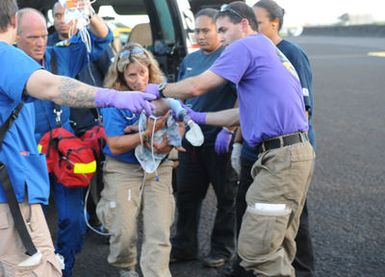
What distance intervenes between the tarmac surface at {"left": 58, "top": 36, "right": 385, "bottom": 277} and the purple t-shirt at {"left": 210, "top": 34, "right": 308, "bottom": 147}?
1.46 meters

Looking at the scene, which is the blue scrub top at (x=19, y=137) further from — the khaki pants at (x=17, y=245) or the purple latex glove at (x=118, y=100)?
the purple latex glove at (x=118, y=100)

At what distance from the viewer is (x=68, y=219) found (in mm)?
3697

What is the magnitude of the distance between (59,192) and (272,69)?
166cm

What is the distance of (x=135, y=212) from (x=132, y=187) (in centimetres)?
17

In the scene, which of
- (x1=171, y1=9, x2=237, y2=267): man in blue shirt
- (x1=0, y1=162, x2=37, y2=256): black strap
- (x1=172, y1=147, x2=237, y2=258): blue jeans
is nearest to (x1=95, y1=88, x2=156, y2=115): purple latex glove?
→ (x1=0, y1=162, x2=37, y2=256): black strap

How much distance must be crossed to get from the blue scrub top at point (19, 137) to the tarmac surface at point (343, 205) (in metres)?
1.73

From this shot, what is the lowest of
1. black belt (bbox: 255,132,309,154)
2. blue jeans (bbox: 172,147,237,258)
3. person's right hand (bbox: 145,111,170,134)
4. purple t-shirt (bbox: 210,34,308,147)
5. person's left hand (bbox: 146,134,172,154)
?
blue jeans (bbox: 172,147,237,258)

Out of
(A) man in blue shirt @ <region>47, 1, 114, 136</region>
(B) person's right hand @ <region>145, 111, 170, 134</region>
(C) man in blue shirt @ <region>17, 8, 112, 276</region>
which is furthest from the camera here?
(A) man in blue shirt @ <region>47, 1, 114, 136</region>

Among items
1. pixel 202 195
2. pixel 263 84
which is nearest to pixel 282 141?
pixel 263 84

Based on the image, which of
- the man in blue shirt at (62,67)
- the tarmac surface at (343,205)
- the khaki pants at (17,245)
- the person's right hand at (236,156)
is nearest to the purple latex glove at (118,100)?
the khaki pants at (17,245)

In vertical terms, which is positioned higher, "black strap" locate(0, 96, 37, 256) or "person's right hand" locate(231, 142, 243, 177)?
"black strap" locate(0, 96, 37, 256)

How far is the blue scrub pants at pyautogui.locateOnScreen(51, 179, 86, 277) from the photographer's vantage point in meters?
3.71

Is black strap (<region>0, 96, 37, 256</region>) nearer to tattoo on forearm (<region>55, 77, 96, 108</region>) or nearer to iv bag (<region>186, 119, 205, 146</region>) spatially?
tattoo on forearm (<region>55, 77, 96, 108</region>)

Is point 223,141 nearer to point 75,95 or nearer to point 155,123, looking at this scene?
point 155,123
